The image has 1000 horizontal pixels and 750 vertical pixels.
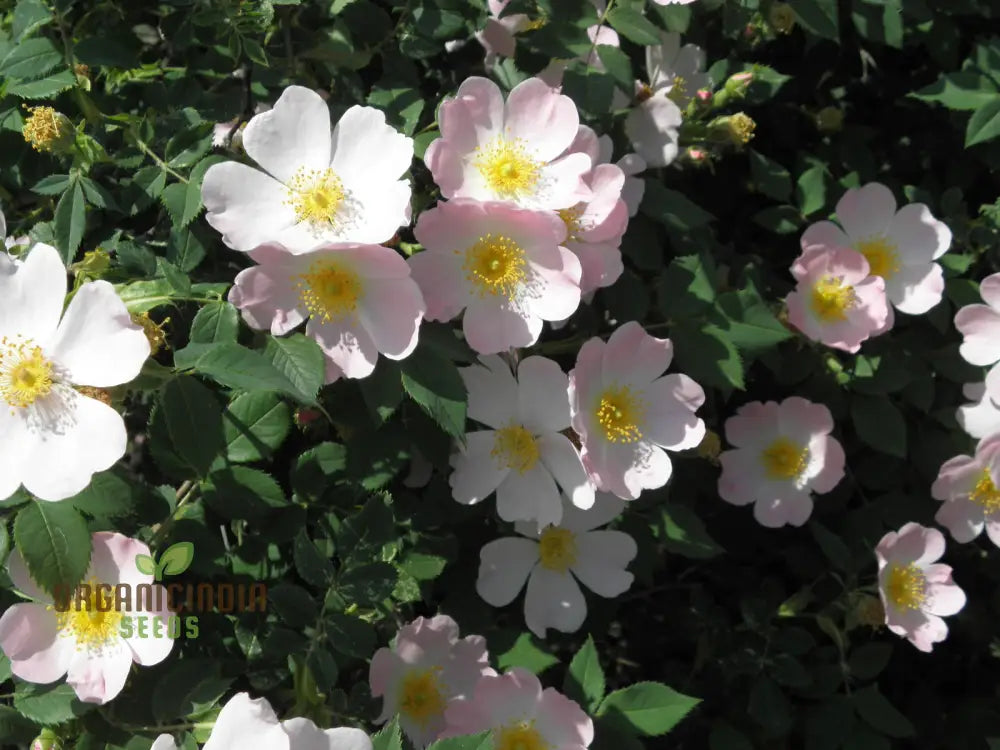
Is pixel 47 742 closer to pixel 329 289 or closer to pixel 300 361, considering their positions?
pixel 300 361

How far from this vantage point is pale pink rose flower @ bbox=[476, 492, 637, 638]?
2123 millimetres

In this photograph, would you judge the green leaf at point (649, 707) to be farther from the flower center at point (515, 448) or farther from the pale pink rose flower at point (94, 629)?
the pale pink rose flower at point (94, 629)

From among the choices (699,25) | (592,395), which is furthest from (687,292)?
(699,25)

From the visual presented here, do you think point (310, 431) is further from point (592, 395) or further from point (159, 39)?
point (159, 39)

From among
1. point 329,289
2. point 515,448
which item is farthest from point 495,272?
point 515,448

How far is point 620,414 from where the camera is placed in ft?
6.26

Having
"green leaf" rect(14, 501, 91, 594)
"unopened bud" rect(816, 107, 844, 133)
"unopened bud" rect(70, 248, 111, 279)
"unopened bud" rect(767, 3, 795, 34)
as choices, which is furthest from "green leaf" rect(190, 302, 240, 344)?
"unopened bud" rect(816, 107, 844, 133)

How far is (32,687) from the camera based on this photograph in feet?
5.57

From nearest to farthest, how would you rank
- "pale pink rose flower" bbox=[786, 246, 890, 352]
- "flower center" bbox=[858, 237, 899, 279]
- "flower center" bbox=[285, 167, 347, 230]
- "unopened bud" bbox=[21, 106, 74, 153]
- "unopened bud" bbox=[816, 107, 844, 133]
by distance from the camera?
"flower center" bbox=[285, 167, 347, 230]
"unopened bud" bbox=[21, 106, 74, 153]
"pale pink rose flower" bbox=[786, 246, 890, 352]
"flower center" bbox=[858, 237, 899, 279]
"unopened bud" bbox=[816, 107, 844, 133]

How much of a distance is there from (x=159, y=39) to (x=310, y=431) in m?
1.08

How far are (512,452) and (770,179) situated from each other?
3.62ft

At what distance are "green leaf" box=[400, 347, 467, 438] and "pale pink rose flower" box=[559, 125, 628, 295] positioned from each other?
30 centimetres

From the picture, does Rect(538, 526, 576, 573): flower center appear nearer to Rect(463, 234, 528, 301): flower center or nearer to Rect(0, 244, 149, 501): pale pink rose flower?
Rect(463, 234, 528, 301): flower center

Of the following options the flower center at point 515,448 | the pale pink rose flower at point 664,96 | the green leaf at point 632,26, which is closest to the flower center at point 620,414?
the flower center at point 515,448
